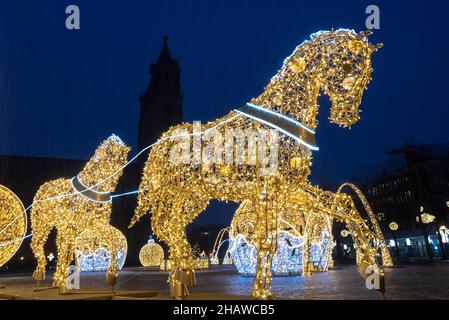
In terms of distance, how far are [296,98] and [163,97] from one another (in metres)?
48.9

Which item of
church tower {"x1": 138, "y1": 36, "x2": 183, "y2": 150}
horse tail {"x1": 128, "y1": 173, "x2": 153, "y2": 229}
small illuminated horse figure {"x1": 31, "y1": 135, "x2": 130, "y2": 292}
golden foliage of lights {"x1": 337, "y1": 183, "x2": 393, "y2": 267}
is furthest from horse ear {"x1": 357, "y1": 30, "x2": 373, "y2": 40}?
church tower {"x1": 138, "y1": 36, "x2": 183, "y2": 150}

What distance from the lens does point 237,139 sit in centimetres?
582

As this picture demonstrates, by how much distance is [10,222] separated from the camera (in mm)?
9672

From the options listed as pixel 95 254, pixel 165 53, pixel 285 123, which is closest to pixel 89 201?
pixel 285 123

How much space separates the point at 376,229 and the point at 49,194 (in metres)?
11.5

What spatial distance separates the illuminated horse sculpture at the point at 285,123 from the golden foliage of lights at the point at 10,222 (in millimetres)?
5601

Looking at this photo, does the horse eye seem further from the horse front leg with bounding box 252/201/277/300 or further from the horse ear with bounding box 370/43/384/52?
the horse front leg with bounding box 252/201/277/300

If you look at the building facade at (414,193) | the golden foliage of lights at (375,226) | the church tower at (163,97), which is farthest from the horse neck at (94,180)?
the church tower at (163,97)

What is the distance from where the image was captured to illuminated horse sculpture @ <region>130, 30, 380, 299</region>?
5.34 meters

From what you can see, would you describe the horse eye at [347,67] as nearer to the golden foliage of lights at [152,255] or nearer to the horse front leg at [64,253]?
the horse front leg at [64,253]

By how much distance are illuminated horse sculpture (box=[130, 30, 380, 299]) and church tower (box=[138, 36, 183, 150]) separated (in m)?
47.2

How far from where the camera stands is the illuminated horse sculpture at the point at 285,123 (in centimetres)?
534
